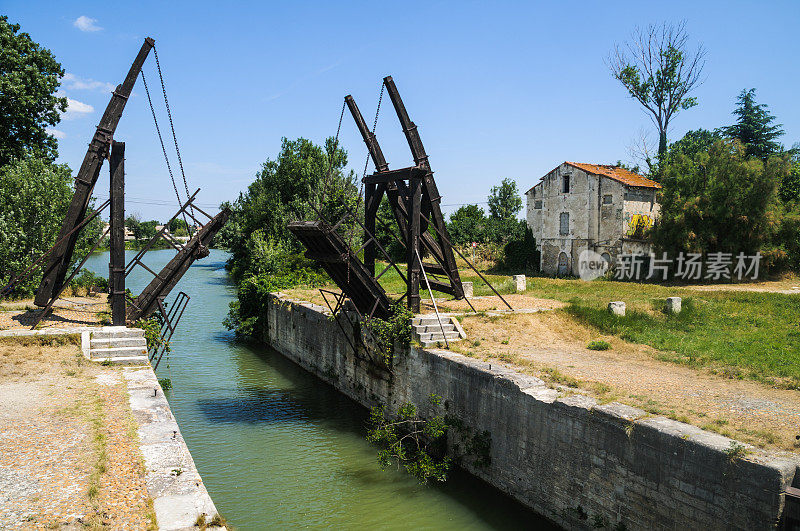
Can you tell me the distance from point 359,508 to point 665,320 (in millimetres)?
10175

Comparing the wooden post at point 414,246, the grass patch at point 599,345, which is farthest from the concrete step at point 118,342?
the grass patch at point 599,345

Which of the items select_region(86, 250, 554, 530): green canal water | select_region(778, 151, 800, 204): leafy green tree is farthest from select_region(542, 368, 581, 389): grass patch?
select_region(778, 151, 800, 204): leafy green tree

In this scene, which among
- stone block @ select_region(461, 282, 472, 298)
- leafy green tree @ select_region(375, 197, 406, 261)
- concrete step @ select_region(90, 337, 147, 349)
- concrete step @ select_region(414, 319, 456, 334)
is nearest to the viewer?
concrete step @ select_region(90, 337, 147, 349)

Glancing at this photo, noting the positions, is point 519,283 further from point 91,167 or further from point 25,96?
point 25,96

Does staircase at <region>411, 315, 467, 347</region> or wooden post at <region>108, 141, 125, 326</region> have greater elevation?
wooden post at <region>108, 141, 125, 326</region>

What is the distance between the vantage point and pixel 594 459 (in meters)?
8.52

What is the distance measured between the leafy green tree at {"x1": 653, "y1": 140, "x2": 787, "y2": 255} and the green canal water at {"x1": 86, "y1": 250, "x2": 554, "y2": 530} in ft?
55.8

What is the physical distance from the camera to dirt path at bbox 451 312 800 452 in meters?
8.02

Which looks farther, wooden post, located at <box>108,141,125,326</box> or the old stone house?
the old stone house

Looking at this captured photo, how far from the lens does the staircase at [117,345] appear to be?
446 inches

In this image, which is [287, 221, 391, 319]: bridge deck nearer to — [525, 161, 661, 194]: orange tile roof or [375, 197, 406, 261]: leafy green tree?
[525, 161, 661, 194]: orange tile roof

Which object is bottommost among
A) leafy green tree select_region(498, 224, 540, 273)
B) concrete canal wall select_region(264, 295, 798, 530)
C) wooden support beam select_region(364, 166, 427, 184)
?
concrete canal wall select_region(264, 295, 798, 530)

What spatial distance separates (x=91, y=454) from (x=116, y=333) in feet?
19.3

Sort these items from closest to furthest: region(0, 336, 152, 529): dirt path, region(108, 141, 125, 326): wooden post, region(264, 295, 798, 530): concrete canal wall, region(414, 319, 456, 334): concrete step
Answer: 1. region(0, 336, 152, 529): dirt path
2. region(264, 295, 798, 530): concrete canal wall
3. region(108, 141, 125, 326): wooden post
4. region(414, 319, 456, 334): concrete step
